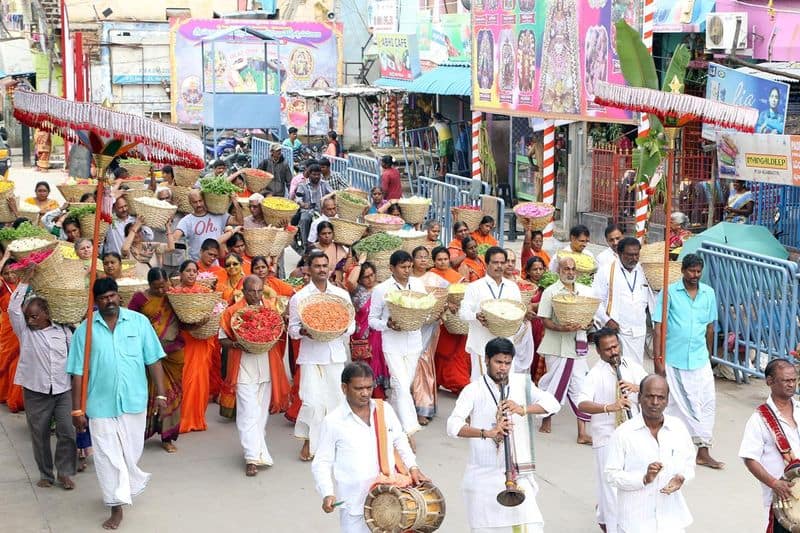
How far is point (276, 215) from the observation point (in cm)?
1358

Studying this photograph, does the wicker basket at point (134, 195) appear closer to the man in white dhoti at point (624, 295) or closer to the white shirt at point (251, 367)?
the white shirt at point (251, 367)

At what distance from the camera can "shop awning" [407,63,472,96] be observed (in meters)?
23.0

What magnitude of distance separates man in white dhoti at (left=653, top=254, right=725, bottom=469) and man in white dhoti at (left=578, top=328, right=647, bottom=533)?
1872mm

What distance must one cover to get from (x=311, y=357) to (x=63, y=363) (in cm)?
188

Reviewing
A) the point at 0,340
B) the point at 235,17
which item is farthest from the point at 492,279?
the point at 235,17

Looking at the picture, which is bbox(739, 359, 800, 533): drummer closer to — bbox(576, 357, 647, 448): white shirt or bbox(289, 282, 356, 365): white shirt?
bbox(576, 357, 647, 448): white shirt

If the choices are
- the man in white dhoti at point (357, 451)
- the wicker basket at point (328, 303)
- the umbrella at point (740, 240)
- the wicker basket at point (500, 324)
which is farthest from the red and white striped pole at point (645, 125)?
the man in white dhoti at point (357, 451)

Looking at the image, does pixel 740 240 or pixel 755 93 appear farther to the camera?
pixel 755 93

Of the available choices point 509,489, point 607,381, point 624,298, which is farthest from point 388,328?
point 509,489

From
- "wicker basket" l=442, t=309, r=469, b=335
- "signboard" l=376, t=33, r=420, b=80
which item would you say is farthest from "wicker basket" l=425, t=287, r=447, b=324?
"signboard" l=376, t=33, r=420, b=80

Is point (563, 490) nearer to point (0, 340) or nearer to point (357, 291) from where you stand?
point (357, 291)

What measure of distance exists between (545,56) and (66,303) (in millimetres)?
10154

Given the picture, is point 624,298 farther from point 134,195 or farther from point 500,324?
point 134,195

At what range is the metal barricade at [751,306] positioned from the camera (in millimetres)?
10922
